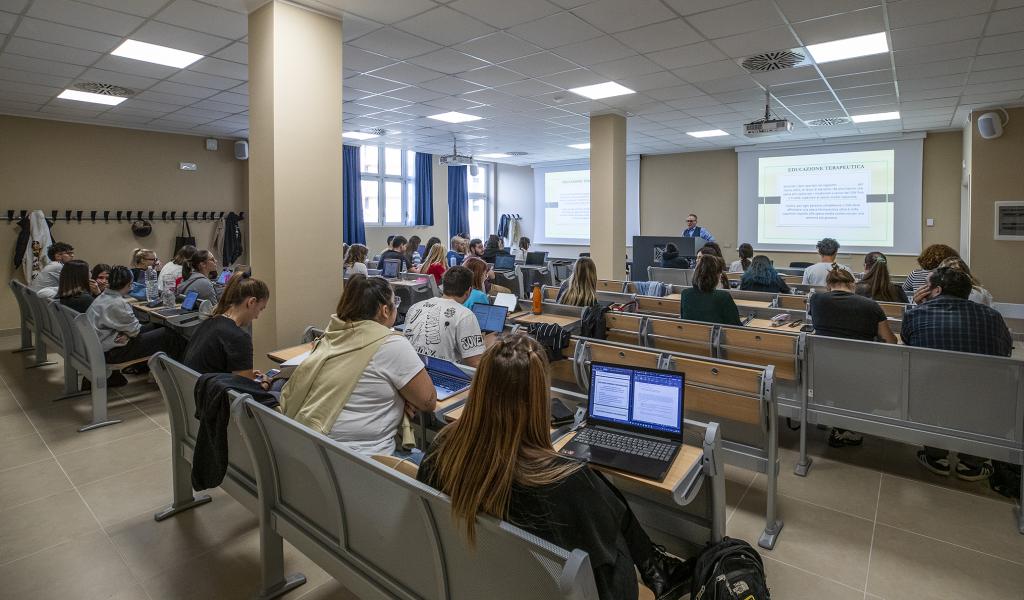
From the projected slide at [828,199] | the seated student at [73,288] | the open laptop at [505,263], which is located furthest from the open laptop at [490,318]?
the projected slide at [828,199]

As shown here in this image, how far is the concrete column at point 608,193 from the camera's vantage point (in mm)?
7672

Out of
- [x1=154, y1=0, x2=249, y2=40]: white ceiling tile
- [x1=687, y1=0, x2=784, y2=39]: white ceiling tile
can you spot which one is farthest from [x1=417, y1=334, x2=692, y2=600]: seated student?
[x1=154, y1=0, x2=249, y2=40]: white ceiling tile

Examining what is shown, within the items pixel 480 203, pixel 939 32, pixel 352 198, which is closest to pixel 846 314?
pixel 939 32

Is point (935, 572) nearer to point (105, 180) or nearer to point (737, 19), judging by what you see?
point (737, 19)

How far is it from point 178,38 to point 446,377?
3830mm

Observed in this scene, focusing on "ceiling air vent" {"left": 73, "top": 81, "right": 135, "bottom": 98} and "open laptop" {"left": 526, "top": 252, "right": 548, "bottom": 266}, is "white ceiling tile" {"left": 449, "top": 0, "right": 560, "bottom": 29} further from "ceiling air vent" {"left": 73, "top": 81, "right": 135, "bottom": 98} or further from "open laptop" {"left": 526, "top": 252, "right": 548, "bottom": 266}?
"open laptop" {"left": 526, "top": 252, "right": 548, "bottom": 266}

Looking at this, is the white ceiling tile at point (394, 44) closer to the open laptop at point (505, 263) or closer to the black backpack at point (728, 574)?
the open laptop at point (505, 263)

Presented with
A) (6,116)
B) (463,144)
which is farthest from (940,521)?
(6,116)

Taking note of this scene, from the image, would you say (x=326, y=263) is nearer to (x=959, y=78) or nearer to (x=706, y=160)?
(x=959, y=78)

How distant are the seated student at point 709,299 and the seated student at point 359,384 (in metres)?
2.33

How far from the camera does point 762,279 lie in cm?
561

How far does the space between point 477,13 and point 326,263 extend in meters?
2.12

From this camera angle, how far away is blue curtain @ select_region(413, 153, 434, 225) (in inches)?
485

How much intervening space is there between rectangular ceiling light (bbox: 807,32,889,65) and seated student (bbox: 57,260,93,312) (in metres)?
6.42
